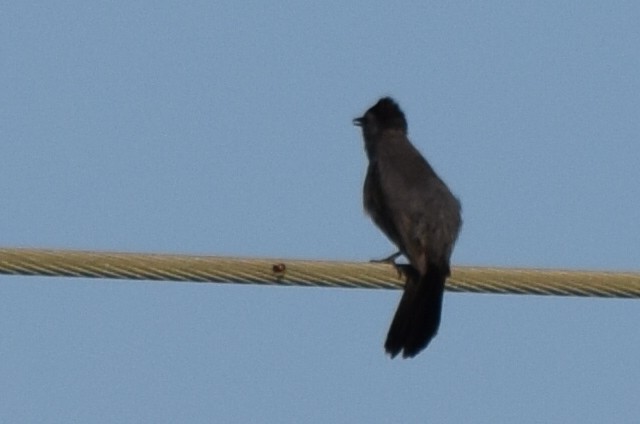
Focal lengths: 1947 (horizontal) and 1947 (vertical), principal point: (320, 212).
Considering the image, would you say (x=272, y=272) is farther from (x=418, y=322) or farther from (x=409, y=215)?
(x=409, y=215)

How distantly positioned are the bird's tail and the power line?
1.05 m

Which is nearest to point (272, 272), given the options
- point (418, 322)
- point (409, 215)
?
point (418, 322)

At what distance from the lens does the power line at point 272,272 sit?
9060 mm

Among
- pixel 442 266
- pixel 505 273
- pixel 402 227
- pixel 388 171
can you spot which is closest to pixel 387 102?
pixel 388 171

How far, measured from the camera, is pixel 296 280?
9.46 meters

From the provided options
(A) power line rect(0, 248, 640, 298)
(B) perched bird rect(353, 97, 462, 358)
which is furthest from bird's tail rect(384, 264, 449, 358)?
(A) power line rect(0, 248, 640, 298)

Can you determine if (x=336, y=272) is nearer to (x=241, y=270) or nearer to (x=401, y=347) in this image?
(x=241, y=270)

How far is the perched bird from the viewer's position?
1096 centimetres

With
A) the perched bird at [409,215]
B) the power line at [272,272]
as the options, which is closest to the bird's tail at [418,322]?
the perched bird at [409,215]

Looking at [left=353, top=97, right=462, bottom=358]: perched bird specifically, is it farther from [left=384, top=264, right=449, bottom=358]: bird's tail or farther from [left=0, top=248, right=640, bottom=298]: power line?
[left=0, top=248, right=640, bottom=298]: power line

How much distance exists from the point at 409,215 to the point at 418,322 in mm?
1275

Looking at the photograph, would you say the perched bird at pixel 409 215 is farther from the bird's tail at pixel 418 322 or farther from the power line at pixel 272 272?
the power line at pixel 272 272

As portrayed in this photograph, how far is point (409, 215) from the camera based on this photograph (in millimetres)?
12062

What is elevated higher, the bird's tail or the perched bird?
the perched bird
